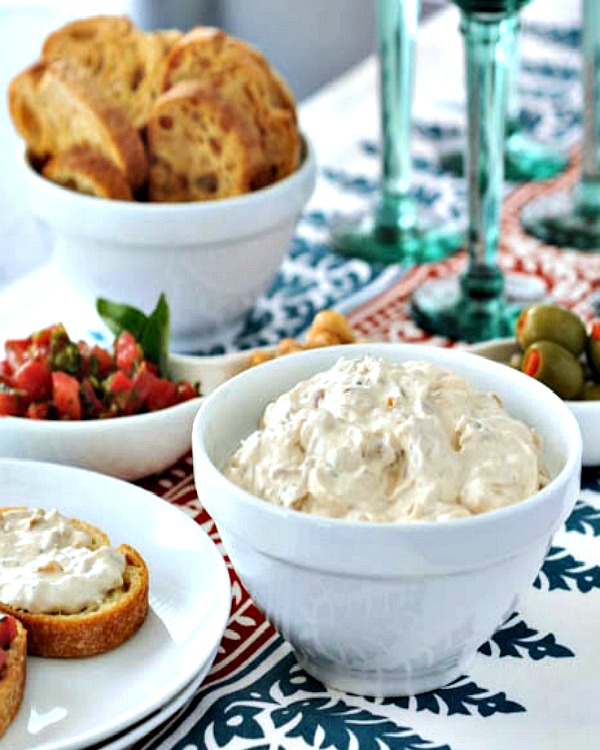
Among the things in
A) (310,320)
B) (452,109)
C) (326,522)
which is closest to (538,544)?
(326,522)

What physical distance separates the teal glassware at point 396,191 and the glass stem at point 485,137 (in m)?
0.22

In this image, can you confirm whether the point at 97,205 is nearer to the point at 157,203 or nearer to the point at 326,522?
the point at 157,203

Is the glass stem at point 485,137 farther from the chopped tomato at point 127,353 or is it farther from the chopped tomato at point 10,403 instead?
the chopped tomato at point 10,403

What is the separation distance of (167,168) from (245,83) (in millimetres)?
142

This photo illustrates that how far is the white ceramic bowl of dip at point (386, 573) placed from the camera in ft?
3.01

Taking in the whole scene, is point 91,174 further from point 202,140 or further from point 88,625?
point 88,625

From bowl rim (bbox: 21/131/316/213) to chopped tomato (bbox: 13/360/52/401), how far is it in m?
0.29

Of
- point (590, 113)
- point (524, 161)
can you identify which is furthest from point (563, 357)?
point (524, 161)

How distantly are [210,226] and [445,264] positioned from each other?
19.3 inches

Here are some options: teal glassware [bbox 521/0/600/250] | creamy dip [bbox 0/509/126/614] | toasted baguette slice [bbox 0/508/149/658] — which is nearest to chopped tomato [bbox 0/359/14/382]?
creamy dip [bbox 0/509/126/614]

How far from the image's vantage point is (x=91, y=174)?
5.33ft

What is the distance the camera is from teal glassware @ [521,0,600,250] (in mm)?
2016

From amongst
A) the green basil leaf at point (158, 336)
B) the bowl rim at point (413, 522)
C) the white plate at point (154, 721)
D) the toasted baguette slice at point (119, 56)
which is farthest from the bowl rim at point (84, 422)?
the toasted baguette slice at point (119, 56)

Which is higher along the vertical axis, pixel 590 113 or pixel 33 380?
pixel 33 380
